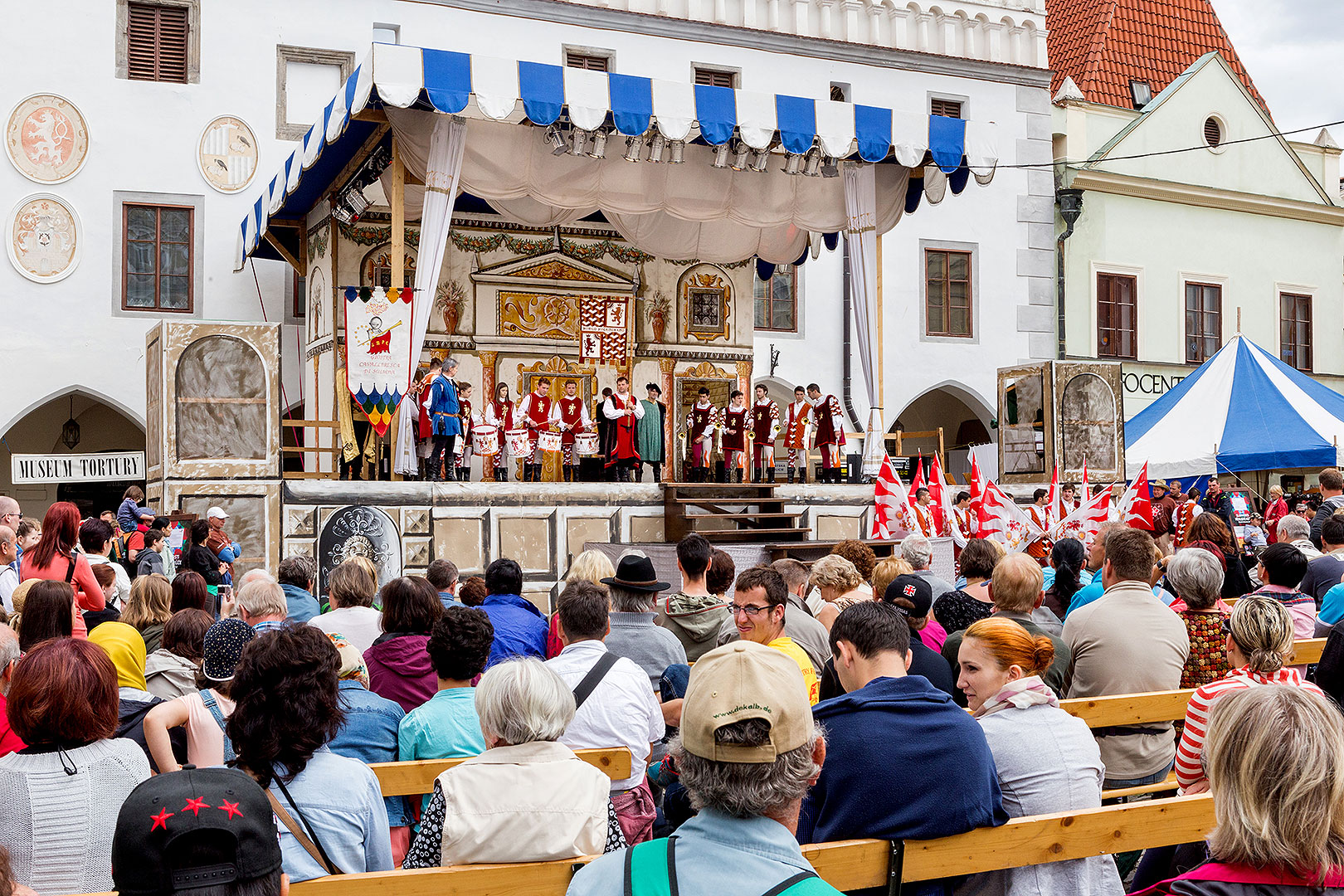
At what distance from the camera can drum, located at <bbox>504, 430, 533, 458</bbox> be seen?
55.5 ft

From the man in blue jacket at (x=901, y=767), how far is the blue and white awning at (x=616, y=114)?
34.9 ft

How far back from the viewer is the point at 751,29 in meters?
21.8

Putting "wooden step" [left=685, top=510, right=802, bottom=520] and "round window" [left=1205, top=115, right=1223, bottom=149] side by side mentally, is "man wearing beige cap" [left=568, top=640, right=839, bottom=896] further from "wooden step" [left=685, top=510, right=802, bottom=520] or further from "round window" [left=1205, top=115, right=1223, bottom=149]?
"round window" [left=1205, top=115, right=1223, bottom=149]

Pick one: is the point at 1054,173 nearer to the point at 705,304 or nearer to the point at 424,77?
the point at 705,304

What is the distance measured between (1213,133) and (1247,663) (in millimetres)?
24955

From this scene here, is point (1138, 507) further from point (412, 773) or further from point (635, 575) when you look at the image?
point (412, 773)

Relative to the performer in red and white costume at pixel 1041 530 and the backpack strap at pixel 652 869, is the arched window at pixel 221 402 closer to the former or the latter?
the performer in red and white costume at pixel 1041 530

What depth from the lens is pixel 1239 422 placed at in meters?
17.0

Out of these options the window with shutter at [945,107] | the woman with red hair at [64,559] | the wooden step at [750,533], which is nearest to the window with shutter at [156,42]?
the wooden step at [750,533]

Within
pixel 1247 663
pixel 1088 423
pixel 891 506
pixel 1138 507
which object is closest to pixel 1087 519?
pixel 1138 507

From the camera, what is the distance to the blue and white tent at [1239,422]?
16.2m

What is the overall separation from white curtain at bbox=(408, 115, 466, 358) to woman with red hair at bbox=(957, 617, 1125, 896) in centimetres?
1078

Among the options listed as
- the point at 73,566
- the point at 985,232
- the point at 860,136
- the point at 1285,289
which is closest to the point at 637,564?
the point at 73,566

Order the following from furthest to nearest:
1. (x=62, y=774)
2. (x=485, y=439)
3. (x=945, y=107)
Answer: (x=945, y=107), (x=485, y=439), (x=62, y=774)
